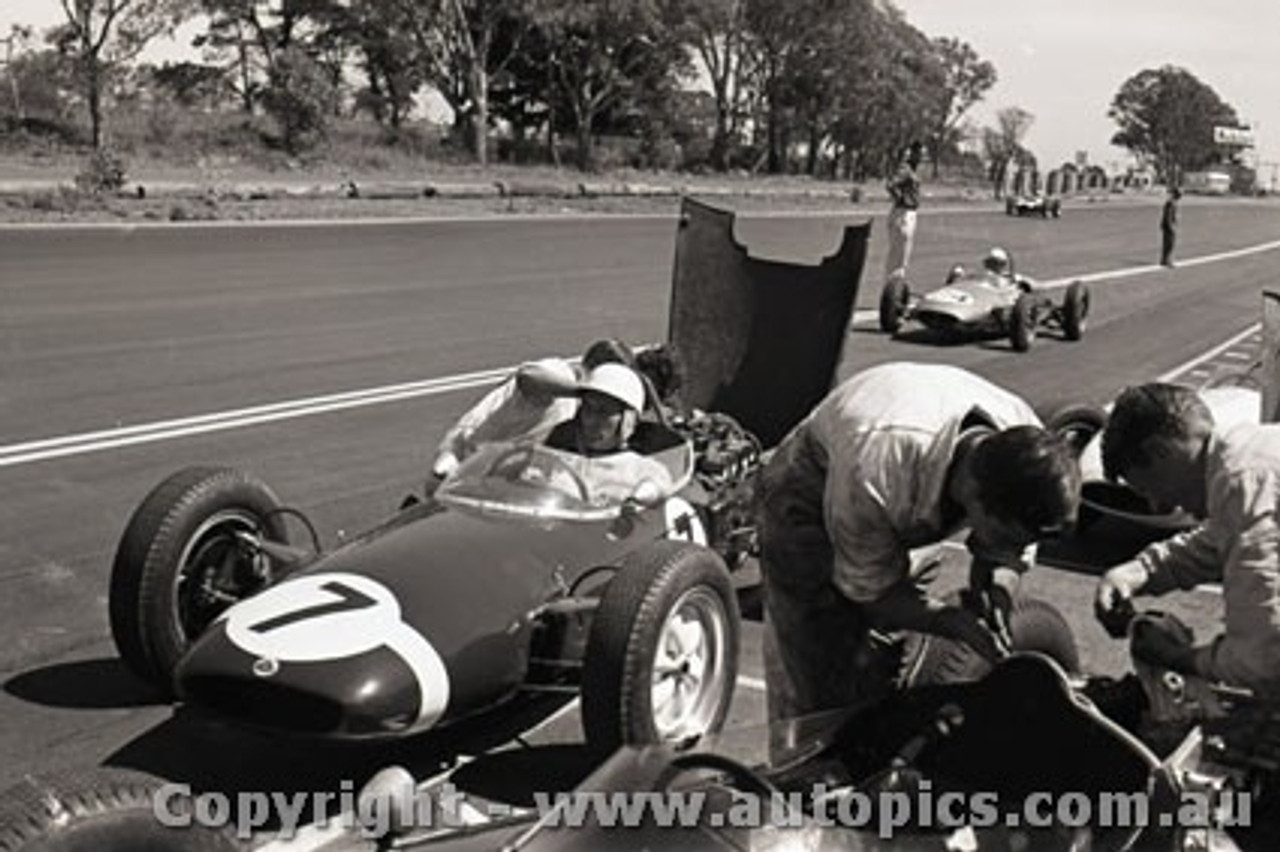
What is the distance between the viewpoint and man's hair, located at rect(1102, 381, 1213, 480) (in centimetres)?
394

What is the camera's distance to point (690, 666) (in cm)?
520

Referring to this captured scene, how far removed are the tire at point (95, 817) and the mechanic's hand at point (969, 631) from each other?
2.02m

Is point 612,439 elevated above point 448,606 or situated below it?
above

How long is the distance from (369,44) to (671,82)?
46.9ft

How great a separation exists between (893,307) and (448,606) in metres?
13.9

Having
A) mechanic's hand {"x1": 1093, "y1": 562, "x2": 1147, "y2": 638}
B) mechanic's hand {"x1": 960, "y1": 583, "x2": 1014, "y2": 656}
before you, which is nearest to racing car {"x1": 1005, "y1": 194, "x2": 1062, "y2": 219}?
mechanic's hand {"x1": 1093, "y1": 562, "x2": 1147, "y2": 638}

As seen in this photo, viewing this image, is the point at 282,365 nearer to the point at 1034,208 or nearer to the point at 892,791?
the point at 892,791

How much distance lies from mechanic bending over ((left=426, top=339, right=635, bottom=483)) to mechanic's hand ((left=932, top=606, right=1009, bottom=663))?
269cm

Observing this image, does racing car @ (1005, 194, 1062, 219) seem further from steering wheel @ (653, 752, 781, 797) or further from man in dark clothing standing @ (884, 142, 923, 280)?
steering wheel @ (653, 752, 781, 797)

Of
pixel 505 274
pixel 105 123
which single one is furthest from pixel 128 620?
pixel 105 123

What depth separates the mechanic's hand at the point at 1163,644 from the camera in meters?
4.04

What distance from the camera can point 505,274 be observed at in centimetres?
2209

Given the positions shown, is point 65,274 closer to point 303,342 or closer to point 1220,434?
point 303,342

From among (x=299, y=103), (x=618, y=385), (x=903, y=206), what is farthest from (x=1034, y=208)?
(x=618, y=385)
